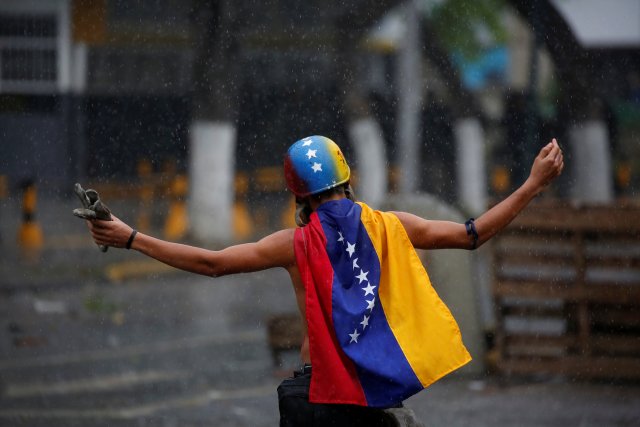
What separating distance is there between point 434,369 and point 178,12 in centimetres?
2021

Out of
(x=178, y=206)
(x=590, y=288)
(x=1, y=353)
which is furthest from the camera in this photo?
(x=178, y=206)

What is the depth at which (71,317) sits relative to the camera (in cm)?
1079

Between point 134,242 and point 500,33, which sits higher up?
point 500,33

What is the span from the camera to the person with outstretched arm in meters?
3.45

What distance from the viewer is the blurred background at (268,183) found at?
7.42 metres

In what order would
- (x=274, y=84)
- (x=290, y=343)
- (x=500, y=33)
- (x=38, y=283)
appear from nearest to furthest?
(x=290, y=343) → (x=38, y=283) → (x=274, y=84) → (x=500, y=33)

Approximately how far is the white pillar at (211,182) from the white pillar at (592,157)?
5868 millimetres

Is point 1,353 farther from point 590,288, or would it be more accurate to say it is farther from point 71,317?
point 590,288

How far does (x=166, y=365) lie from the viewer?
8.37m

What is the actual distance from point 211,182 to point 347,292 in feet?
44.4

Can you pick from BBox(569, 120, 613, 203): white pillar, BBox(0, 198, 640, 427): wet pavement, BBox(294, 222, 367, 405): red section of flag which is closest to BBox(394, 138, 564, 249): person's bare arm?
BBox(294, 222, 367, 405): red section of flag

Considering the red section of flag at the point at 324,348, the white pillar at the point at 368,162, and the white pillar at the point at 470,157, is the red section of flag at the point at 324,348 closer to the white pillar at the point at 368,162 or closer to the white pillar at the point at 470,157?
the white pillar at the point at 368,162

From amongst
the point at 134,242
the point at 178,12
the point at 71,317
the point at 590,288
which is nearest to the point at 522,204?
the point at 134,242

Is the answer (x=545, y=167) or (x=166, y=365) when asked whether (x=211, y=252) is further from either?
(x=166, y=365)
